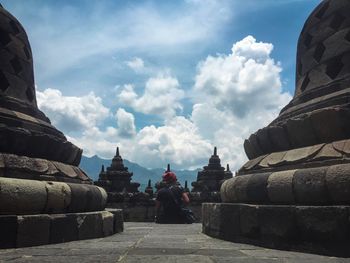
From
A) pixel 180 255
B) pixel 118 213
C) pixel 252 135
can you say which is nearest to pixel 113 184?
pixel 118 213

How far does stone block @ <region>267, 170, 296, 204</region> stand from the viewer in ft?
15.9

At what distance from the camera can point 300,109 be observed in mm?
6121

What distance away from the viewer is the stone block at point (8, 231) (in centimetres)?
467

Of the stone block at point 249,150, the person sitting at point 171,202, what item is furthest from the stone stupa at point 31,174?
the person sitting at point 171,202

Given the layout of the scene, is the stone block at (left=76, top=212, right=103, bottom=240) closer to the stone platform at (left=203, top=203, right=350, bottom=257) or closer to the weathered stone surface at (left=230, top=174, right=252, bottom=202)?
the stone platform at (left=203, top=203, right=350, bottom=257)

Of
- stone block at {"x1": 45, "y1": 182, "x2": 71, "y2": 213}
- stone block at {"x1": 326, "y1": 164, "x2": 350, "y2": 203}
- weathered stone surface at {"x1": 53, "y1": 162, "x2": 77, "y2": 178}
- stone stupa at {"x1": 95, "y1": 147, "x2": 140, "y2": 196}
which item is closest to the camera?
stone block at {"x1": 326, "y1": 164, "x2": 350, "y2": 203}

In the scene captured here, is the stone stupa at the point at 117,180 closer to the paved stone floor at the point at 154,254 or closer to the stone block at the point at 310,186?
the paved stone floor at the point at 154,254

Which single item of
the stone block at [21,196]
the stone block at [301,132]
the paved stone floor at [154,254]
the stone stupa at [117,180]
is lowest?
the paved stone floor at [154,254]

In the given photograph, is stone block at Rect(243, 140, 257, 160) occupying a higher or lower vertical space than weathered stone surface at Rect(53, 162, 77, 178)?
higher

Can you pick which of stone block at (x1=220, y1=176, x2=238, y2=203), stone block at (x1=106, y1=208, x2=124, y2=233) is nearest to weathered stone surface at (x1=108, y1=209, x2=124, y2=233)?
stone block at (x1=106, y1=208, x2=124, y2=233)

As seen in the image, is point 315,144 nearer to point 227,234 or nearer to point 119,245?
point 227,234

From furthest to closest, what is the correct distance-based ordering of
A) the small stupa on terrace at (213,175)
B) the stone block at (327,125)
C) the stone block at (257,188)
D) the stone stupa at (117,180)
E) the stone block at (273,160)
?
the small stupa on terrace at (213,175)
the stone stupa at (117,180)
the stone block at (273,160)
the stone block at (257,188)
the stone block at (327,125)

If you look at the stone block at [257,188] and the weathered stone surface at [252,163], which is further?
the weathered stone surface at [252,163]

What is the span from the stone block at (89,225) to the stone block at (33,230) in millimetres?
688
